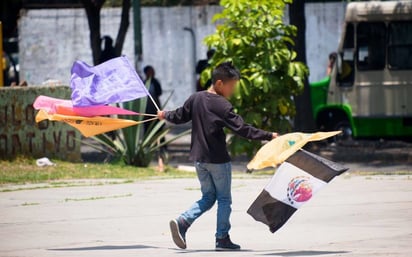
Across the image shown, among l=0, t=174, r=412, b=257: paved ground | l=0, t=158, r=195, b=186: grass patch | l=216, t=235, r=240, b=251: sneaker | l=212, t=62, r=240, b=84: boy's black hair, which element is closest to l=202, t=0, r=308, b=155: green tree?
l=0, t=158, r=195, b=186: grass patch

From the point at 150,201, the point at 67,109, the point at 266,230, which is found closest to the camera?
the point at 67,109

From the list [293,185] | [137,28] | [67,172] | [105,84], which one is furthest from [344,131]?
[293,185]

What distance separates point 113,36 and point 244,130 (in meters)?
22.9

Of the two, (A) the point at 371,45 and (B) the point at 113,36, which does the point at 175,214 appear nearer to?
(A) the point at 371,45

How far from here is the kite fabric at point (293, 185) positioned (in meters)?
9.68

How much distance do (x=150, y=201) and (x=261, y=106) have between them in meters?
4.35

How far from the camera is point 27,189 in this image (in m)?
15.4

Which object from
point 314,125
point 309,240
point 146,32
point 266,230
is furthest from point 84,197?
point 146,32

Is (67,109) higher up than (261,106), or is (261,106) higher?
(67,109)

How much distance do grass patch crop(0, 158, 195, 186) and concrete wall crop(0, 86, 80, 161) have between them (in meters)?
0.29

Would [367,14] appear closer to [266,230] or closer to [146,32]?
[146,32]

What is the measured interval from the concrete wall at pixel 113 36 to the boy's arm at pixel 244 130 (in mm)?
22183

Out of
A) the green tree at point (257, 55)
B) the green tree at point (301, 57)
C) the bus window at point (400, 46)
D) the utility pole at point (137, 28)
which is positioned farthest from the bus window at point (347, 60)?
the green tree at point (257, 55)

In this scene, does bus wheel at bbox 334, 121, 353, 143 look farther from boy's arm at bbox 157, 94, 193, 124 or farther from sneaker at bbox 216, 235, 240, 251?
sneaker at bbox 216, 235, 240, 251
